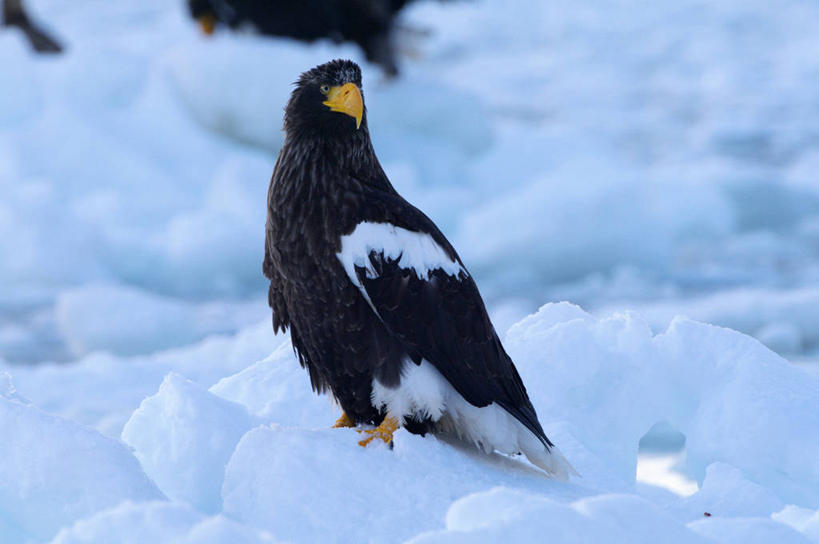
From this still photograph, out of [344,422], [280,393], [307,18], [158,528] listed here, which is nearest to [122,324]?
[307,18]

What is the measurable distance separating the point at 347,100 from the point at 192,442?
989 mm

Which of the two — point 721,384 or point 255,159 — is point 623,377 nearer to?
point 721,384

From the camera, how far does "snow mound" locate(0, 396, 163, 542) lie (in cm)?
241

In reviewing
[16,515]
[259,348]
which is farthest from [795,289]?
[16,515]

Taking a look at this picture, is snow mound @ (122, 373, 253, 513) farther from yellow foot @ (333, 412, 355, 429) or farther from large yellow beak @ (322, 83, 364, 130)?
large yellow beak @ (322, 83, 364, 130)

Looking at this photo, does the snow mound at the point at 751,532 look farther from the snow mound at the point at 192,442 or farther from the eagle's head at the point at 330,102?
the eagle's head at the point at 330,102

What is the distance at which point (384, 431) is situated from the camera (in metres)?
2.73

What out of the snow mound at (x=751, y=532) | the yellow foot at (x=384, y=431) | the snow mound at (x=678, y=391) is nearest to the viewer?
the snow mound at (x=751, y=532)

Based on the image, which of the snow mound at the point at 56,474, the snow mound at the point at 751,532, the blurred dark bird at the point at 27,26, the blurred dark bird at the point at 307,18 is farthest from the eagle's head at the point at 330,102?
the blurred dark bird at the point at 27,26

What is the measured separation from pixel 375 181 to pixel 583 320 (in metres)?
1.03

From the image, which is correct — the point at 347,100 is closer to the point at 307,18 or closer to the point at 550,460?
the point at 550,460

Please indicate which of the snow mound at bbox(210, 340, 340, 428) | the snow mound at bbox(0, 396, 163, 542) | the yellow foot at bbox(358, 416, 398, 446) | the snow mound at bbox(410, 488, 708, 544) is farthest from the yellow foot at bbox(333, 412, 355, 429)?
the snow mound at bbox(410, 488, 708, 544)

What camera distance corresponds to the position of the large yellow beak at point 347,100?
277 cm

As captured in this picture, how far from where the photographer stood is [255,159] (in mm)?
9609
